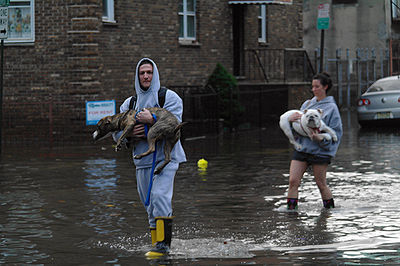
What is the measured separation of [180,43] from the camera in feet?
84.1

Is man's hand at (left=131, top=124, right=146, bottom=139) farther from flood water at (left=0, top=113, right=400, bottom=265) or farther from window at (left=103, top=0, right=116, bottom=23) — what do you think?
window at (left=103, top=0, right=116, bottom=23)

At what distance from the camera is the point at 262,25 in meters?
31.0

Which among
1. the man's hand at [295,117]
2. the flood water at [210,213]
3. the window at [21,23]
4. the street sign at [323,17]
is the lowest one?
the flood water at [210,213]

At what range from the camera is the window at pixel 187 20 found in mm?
25938

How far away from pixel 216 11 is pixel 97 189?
15051 mm

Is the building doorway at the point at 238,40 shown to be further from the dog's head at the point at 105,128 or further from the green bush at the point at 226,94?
the dog's head at the point at 105,128

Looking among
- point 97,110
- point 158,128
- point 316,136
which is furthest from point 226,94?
point 158,128

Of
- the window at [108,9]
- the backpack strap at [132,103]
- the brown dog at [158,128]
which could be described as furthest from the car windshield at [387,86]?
the brown dog at [158,128]

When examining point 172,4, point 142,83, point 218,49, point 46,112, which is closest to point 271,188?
point 142,83

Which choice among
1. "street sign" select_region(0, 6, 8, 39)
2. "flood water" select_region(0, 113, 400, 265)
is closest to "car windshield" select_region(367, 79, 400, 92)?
"flood water" select_region(0, 113, 400, 265)

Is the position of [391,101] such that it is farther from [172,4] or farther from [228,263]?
[228,263]

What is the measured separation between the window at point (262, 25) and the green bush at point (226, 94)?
4784 millimetres

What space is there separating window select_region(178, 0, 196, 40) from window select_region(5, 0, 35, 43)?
16.5ft

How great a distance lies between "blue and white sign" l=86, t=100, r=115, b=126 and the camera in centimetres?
2144
